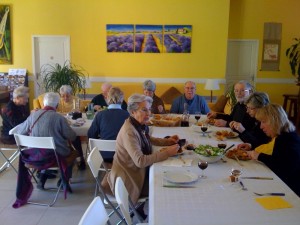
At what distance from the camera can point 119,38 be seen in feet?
24.3

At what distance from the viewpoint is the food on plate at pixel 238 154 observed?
2.50 meters

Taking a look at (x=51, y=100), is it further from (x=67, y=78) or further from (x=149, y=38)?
(x=149, y=38)

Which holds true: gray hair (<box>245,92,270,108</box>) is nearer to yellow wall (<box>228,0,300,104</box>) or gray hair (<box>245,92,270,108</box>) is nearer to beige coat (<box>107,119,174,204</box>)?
beige coat (<box>107,119,174,204</box>)

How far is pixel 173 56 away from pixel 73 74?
2.34 metres

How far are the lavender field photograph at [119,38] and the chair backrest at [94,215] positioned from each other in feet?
20.0

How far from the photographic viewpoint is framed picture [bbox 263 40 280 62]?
8.20 m

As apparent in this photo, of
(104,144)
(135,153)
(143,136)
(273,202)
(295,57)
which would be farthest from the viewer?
(295,57)

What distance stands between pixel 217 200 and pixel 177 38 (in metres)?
6.02

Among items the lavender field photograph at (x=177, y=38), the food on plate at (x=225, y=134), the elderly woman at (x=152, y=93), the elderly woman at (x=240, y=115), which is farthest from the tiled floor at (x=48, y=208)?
the lavender field photograph at (x=177, y=38)

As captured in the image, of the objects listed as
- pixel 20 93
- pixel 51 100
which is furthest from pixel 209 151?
pixel 20 93

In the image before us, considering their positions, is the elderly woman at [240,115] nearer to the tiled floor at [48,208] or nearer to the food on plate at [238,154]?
the food on plate at [238,154]

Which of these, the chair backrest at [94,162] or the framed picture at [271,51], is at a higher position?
the framed picture at [271,51]

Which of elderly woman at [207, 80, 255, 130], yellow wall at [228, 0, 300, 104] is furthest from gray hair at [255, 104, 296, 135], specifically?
yellow wall at [228, 0, 300, 104]

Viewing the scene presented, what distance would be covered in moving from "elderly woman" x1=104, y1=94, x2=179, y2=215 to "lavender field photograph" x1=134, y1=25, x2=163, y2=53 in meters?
4.92
